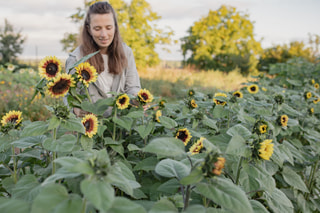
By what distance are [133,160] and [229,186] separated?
826mm

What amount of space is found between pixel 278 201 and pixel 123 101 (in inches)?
38.8

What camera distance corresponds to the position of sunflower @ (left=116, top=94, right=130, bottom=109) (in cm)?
151

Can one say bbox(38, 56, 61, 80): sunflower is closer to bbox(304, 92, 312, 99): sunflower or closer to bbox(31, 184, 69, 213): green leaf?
bbox(31, 184, 69, 213): green leaf

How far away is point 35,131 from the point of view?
3.32 ft

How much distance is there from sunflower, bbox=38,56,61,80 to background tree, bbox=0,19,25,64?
1843cm

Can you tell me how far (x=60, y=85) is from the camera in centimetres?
125

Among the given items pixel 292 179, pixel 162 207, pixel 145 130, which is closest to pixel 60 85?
pixel 145 130

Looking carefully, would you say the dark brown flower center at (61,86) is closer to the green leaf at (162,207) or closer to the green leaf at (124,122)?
the green leaf at (124,122)

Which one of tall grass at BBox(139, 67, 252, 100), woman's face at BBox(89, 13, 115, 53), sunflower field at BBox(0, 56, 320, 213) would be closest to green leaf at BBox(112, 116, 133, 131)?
sunflower field at BBox(0, 56, 320, 213)

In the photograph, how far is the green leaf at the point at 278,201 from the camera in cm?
120

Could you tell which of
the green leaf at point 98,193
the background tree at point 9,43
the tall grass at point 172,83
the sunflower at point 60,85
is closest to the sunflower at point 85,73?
the sunflower at point 60,85

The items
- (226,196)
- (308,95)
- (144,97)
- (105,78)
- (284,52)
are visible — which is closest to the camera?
(226,196)

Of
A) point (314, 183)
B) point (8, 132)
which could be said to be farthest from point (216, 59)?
point (8, 132)

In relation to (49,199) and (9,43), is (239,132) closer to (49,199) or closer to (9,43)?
(49,199)
